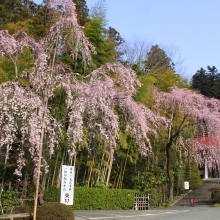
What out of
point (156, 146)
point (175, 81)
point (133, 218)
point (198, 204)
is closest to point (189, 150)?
point (156, 146)

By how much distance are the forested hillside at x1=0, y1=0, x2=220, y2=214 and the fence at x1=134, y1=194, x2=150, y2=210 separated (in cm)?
40

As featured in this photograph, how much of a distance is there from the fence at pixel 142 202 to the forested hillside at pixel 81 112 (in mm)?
403

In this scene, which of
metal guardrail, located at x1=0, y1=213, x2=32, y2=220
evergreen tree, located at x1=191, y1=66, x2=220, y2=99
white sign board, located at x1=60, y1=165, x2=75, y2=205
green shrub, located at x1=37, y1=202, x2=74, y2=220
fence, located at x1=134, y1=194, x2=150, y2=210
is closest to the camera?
green shrub, located at x1=37, y1=202, x2=74, y2=220

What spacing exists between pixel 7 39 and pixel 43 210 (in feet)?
17.3

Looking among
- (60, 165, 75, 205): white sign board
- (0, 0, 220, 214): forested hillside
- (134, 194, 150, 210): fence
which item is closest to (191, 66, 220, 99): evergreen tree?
(0, 0, 220, 214): forested hillside

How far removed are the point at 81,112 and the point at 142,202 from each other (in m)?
8.78

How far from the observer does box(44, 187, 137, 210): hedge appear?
1309 centimetres

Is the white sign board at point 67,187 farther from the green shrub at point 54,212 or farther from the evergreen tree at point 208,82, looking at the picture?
the evergreen tree at point 208,82

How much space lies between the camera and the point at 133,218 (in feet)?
39.4

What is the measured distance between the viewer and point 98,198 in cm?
1467

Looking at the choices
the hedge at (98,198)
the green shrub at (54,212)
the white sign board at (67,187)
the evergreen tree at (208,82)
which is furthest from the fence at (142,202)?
the evergreen tree at (208,82)

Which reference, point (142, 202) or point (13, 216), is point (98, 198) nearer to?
point (142, 202)

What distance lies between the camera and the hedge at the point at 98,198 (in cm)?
1309

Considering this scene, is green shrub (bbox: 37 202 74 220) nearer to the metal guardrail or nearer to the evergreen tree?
the metal guardrail
